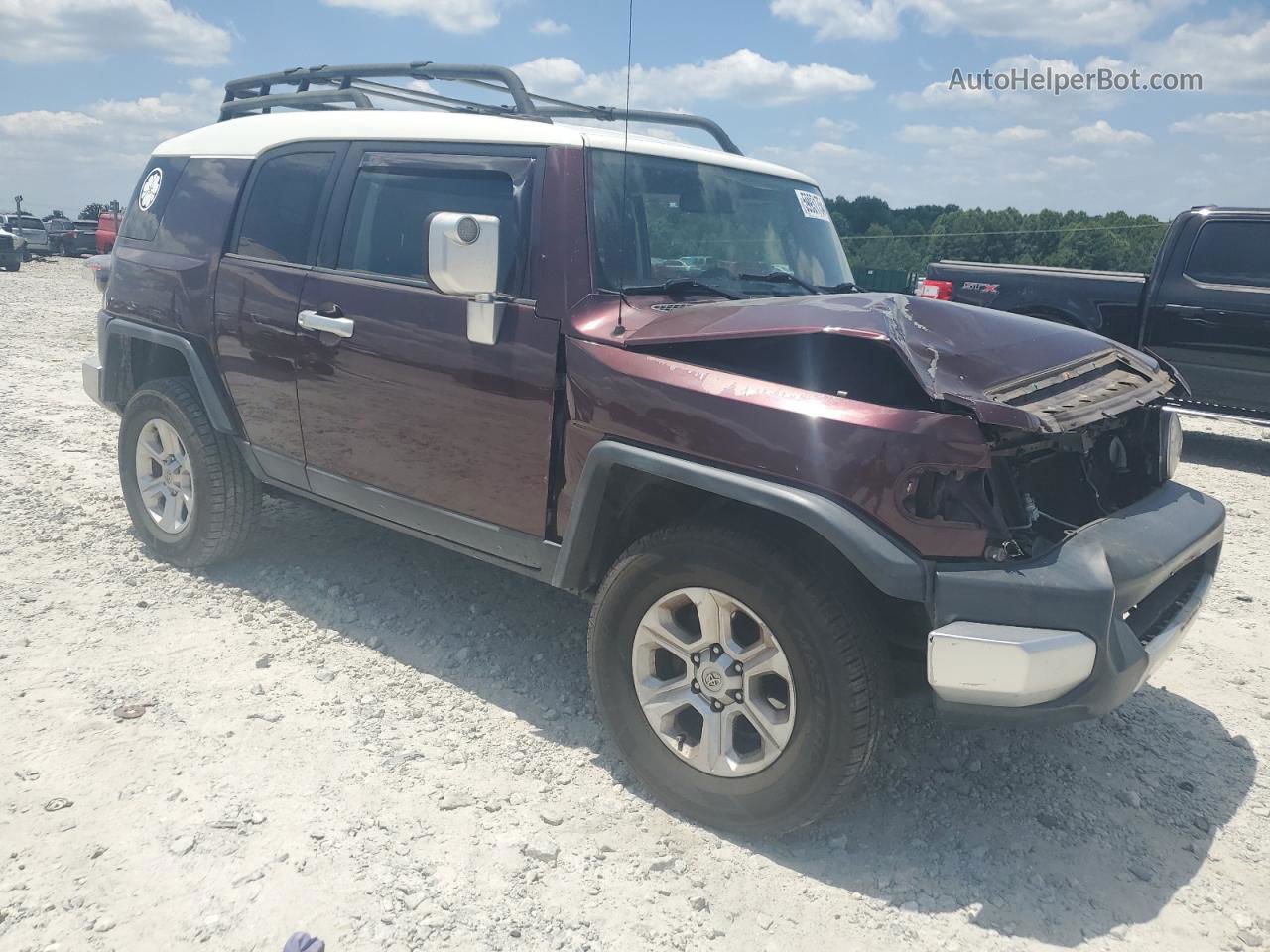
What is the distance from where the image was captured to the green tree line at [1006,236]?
21922 millimetres

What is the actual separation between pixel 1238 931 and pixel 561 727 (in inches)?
81.8

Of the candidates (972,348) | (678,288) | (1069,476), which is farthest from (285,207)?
(1069,476)

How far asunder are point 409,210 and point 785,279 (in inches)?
56.9

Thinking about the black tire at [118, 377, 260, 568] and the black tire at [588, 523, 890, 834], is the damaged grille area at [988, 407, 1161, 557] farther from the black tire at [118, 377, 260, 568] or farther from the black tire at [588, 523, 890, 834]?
the black tire at [118, 377, 260, 568]

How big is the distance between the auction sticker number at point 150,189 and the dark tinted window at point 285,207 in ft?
2.66

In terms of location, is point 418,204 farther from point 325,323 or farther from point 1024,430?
point 1024,430

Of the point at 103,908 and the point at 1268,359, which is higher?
the point at 1268,359

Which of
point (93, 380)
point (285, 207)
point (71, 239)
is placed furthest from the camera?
point (71, 239)

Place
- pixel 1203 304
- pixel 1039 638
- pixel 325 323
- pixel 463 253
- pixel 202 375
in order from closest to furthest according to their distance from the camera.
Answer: pixel 1039 638 < pixel 463 253 < pixel 325 323 < pixel 202 375 < pixel 1203 304

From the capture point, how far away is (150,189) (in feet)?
15.5

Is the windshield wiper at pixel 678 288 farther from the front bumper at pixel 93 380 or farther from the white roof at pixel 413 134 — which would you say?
the front bumper at pixel 93 380

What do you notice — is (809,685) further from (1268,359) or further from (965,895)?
(1268,359)

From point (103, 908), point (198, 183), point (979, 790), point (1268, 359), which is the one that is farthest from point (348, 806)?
point (1268, 359)

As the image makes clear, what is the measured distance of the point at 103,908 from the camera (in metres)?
2.45
